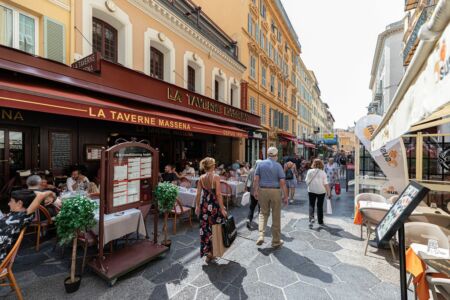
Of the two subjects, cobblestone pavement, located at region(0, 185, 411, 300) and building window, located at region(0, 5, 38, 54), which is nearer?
cobblestone pavement, located at region(0, 185, 411, 300)

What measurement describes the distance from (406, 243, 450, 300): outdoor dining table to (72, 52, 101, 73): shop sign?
759cm

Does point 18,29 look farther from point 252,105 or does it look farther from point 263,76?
point 263,76

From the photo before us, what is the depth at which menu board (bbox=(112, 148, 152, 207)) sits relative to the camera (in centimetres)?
339

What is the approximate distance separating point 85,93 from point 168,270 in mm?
5285

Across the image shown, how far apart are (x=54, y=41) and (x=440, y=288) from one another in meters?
8.90

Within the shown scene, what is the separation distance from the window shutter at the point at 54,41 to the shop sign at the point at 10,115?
168cm

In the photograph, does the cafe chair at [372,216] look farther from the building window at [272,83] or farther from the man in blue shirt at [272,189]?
the building window at [272,83]

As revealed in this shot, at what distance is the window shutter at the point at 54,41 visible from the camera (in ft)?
18.5

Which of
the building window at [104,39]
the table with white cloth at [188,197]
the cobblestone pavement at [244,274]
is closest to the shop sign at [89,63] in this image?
the building window at [104,39]

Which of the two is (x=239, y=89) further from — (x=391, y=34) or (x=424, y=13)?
(x=391, y=34)

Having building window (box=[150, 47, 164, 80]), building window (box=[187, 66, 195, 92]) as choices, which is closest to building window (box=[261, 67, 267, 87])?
building window (box=[187, 66, 195, 92])

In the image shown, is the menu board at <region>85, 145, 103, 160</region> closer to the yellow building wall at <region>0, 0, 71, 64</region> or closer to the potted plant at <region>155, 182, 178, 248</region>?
the yellow building wall at <region>0, 0, 71, 64</region>

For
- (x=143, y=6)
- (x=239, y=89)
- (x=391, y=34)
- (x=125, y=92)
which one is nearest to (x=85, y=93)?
(x=125, y=92)

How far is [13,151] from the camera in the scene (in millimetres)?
5680
